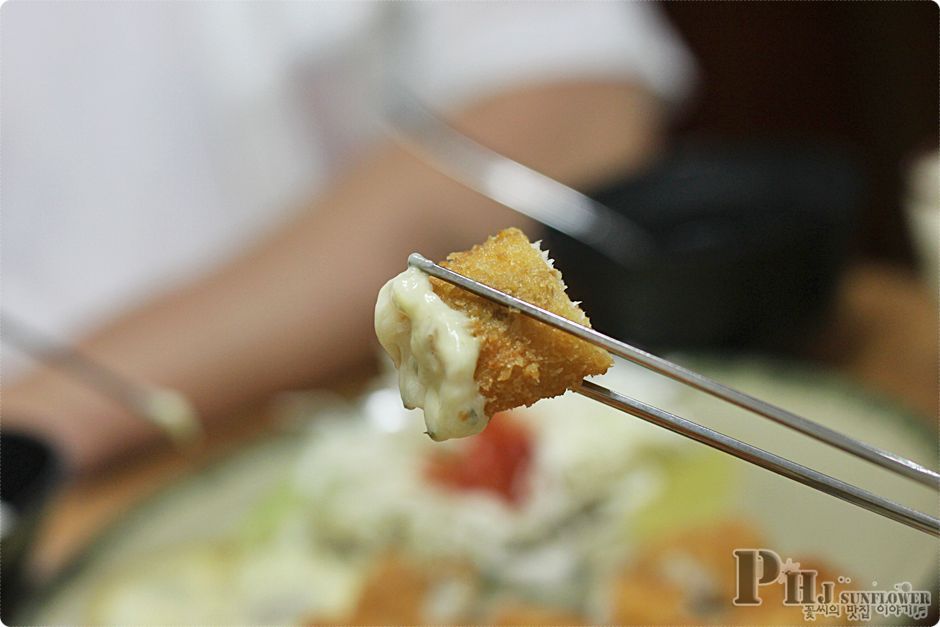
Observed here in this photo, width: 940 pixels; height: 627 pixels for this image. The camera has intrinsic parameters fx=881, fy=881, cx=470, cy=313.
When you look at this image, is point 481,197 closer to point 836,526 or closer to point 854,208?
point 854,208

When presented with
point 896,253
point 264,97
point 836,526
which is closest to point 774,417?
point 836,526

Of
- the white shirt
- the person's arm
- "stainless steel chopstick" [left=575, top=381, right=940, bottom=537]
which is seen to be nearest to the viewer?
"stainless steel chopstick" [left=575, top=381, right=940, bottom=537]

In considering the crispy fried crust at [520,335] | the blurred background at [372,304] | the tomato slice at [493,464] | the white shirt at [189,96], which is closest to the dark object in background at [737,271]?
the blurred background at [372,304]

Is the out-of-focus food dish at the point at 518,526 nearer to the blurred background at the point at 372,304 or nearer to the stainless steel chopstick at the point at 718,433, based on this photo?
the blurred background at the point at 372,304

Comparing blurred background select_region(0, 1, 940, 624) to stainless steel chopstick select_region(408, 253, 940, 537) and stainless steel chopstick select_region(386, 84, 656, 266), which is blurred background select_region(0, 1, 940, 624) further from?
stainless steel chopstick select_region(408, 253, 940, 537)

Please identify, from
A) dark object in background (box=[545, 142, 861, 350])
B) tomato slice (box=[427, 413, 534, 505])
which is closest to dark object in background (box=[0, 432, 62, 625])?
tomato slice (box=[427, 413, 534, 505])

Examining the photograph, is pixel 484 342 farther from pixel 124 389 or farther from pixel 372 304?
pixel 124 389
